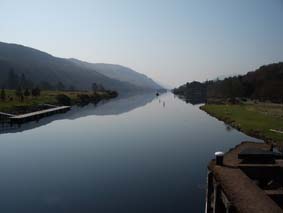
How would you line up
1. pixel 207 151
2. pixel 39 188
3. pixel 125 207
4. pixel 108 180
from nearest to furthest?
pixel 125 207 < pixel 39 188 < pixel 108 180 < pixel 207 151

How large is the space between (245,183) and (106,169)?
19.5 meters

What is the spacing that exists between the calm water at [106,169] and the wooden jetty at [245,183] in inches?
174

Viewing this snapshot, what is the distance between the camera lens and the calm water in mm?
27406

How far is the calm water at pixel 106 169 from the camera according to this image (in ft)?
89.9

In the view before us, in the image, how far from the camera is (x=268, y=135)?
5506 centimetres

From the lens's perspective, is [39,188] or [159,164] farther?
[159,164]

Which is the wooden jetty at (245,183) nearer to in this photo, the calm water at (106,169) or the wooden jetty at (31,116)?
the calm water at (106,169)

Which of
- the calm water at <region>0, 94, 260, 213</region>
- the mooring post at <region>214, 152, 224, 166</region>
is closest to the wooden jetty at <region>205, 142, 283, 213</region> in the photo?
Result: the mooring post at <region>214, 152, 224, 166</region>

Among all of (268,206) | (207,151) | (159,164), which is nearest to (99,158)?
(159,164)

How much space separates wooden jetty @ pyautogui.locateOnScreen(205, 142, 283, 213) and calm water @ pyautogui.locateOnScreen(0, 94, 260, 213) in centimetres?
443

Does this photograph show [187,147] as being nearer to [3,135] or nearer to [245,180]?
[245,180]

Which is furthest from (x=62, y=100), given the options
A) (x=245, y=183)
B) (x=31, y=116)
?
(x=245, y=183)

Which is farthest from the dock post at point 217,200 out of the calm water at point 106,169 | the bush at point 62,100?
the bush at point 62,100

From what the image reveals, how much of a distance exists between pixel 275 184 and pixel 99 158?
23996mm
